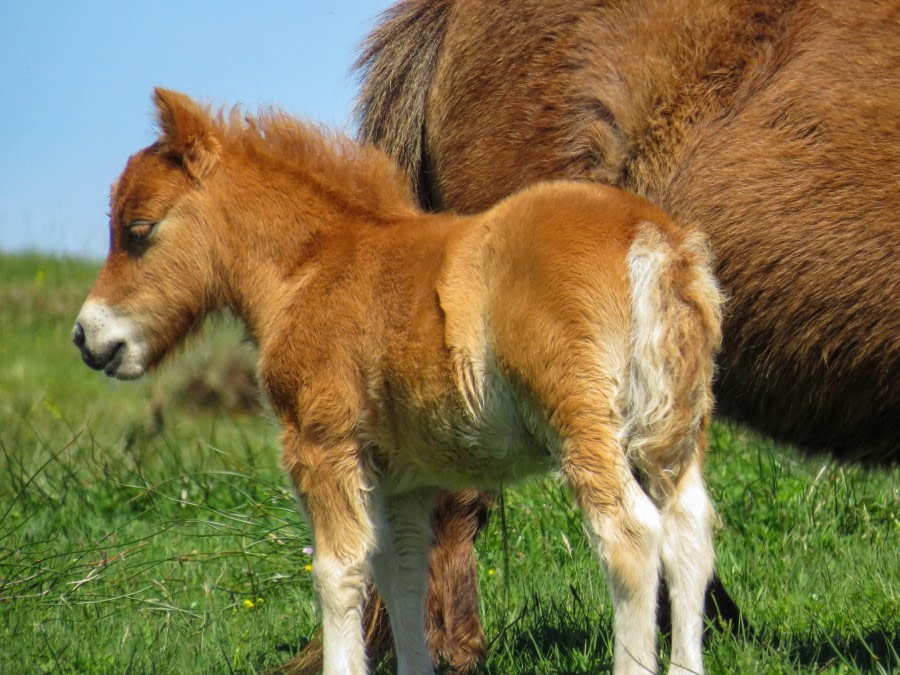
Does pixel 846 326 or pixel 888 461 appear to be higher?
pixel 846 326

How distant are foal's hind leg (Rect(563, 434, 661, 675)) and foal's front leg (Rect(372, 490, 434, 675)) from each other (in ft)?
2.57

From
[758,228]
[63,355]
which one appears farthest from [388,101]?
[63,355]

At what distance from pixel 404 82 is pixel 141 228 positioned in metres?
1.31

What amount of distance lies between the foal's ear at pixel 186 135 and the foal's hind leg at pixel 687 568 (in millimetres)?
1702

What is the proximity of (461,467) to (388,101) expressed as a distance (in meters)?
1.80

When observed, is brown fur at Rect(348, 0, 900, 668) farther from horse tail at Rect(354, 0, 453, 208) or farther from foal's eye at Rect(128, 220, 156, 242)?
foal's eye at Rect(128, 220, 156, 242)

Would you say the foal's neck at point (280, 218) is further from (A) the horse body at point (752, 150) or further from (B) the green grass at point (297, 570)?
(A) the horse body at point (752, 150)

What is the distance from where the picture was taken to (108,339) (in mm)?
3266

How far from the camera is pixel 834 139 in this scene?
3.28 meters

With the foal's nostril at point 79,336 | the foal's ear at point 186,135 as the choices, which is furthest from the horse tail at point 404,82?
the foal's nostril at point 79,336

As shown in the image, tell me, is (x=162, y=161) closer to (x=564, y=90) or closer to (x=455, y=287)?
(x=455, y=287)

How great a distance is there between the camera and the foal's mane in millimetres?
3248

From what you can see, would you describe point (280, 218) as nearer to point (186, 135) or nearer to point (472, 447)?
point (186, 135)

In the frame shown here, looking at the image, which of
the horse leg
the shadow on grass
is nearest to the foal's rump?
the shadow on grass
